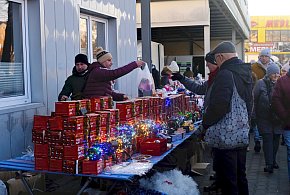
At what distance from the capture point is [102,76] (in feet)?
15.0

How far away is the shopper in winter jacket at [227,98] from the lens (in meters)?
4.20

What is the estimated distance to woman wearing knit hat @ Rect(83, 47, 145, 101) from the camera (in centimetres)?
443

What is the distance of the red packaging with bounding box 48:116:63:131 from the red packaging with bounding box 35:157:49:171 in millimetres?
269

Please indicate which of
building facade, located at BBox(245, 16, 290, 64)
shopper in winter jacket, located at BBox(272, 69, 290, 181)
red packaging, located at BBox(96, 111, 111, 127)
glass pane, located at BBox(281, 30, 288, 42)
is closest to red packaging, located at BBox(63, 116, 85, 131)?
red packaging, located at BBox(96, 111, 111, 127)

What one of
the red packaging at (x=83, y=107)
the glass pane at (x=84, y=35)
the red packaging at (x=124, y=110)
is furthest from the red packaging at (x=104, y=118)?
the glass pane at (x=84, y=35)

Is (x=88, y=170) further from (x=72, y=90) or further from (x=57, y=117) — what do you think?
(x=72, y=90)

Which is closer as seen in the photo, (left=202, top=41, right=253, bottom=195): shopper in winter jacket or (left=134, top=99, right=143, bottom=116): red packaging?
(left=202, top=41, right=253, bottom=195): shopper in winter jacket

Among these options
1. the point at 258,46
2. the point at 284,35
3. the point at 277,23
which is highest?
the point at 277,23

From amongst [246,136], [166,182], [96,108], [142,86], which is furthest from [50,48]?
[246,136]

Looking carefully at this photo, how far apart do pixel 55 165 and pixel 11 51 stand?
1887mm

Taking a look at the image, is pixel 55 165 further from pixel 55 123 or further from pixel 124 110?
pixel 124 110

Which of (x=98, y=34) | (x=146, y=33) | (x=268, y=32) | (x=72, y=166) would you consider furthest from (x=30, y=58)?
(x=268, y=32)

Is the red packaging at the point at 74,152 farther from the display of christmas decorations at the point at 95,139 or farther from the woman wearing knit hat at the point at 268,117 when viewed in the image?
the woman wearing knit hat at the point at 268,117

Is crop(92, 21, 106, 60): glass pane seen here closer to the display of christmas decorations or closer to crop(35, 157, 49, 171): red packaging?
the display of christmas decorations
